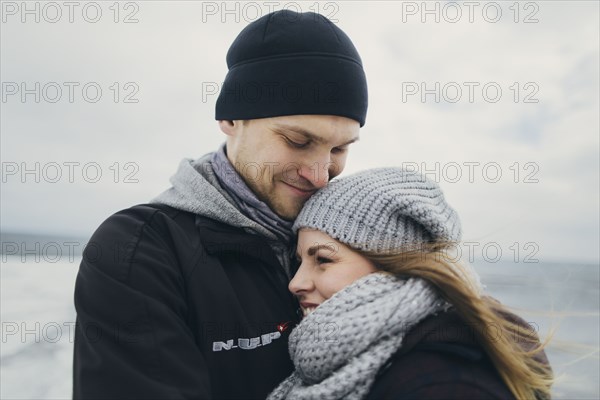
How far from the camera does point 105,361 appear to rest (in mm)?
1245

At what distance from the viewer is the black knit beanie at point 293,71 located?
171 centimetres

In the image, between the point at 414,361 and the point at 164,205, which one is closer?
the point at 414,361


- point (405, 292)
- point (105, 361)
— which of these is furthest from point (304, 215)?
point (105, 361)

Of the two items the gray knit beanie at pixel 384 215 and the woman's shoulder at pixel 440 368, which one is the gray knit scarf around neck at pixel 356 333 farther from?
the gray knit beanie at pixel 384 215

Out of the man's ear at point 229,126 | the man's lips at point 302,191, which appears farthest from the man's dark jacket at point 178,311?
the man's ear at point 229,126

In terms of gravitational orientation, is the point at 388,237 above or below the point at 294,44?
below

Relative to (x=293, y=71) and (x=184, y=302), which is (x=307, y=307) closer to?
(x=184, y=302)

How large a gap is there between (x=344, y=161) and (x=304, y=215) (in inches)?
12.3

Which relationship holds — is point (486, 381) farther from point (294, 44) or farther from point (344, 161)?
point (294, 44)

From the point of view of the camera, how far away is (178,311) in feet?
4.60

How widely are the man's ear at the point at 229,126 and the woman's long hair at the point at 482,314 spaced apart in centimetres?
73

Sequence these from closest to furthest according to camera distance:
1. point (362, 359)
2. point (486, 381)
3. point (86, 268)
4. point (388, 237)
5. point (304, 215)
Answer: point (486, 381) < point (362, 359) < point (86, 268) < point (388, 237) < point (304, 215)

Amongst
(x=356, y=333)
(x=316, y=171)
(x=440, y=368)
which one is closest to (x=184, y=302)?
(x=356, y=333)

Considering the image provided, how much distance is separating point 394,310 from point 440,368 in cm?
20
